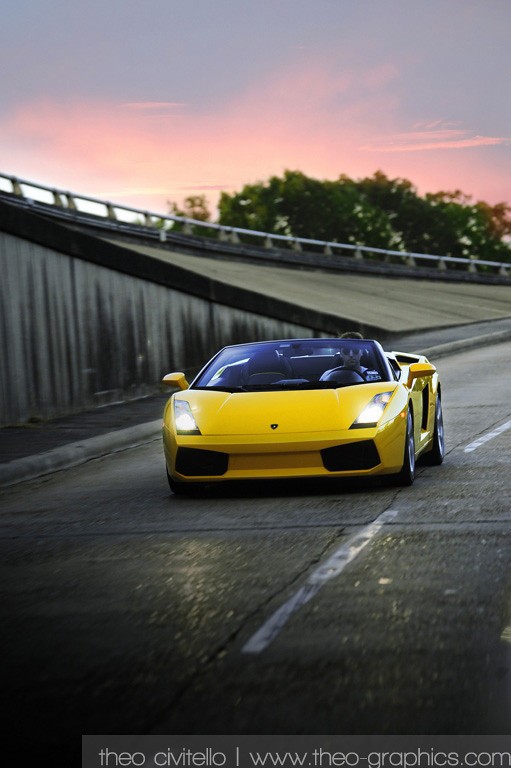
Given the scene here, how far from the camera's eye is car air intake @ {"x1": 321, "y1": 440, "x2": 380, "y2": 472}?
33.3 feet

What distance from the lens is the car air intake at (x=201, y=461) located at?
33.8 feet

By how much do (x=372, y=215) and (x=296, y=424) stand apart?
146488 mm

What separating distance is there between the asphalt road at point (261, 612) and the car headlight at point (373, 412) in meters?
0.55

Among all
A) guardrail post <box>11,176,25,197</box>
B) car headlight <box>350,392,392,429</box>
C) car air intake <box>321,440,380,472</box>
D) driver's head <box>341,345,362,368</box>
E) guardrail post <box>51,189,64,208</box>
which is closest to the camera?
car air intake <box>321,440,380,472</box>

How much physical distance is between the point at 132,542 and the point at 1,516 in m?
2.07

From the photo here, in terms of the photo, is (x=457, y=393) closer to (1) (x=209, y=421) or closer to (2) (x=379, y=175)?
(1) (x=209, y=421)

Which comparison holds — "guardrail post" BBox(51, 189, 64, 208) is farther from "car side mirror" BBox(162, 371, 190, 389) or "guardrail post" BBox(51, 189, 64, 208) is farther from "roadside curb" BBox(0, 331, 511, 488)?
"car side mirror" BBox(162, 371, 190, 389)

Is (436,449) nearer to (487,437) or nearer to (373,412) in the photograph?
(373,412)

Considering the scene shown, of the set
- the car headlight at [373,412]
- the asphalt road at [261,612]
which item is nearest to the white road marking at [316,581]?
the asphalt road at [261,612]

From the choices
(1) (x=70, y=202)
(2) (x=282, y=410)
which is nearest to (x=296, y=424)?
(2) (x=282, y=410)

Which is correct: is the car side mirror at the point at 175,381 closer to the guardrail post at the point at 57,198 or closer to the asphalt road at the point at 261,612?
the asphalt road at the point at 261,612

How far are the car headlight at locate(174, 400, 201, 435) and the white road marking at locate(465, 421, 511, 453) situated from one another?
3.54m

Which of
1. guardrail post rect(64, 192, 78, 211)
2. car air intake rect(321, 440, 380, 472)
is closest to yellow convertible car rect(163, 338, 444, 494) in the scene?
car air intake rect(321, 440, 380, 472)

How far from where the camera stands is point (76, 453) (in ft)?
46.7
